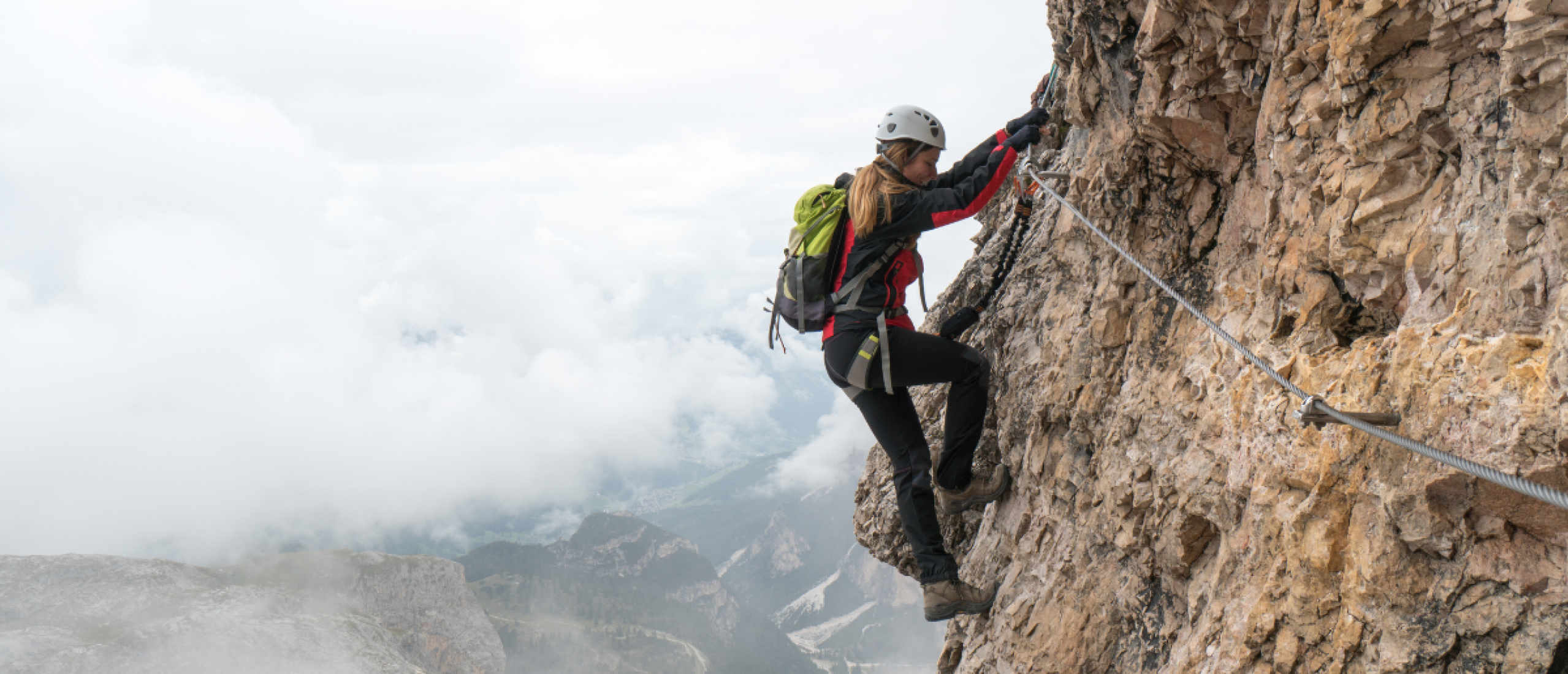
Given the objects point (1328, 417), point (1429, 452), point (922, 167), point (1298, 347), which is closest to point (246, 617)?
point (922, 167)

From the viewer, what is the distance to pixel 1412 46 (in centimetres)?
366

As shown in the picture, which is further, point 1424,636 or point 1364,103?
point 1364,103

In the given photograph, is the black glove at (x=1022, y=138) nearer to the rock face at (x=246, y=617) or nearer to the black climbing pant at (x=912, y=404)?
the black climbing pant at (x=912, y=404)

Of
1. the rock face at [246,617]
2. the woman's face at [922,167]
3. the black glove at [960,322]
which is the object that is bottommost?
the black glove at [960,322]

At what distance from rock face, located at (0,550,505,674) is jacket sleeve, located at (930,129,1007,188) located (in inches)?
5573

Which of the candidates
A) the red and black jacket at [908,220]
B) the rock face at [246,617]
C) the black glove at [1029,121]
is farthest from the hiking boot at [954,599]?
the rock face at [246,617]

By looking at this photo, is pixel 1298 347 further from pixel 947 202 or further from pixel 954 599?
pixel 954 599

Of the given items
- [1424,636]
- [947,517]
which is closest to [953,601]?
[947,517]

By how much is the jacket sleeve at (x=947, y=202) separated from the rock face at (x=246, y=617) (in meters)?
142

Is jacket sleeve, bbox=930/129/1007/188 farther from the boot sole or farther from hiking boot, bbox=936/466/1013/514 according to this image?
the boot sole

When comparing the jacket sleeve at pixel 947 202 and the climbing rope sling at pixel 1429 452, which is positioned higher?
the jacket sleeve at pixel 947 202

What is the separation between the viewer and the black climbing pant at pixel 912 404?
654cm

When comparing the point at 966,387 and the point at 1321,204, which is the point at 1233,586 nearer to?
the point at 1321,204

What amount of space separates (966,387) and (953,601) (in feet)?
6.66
